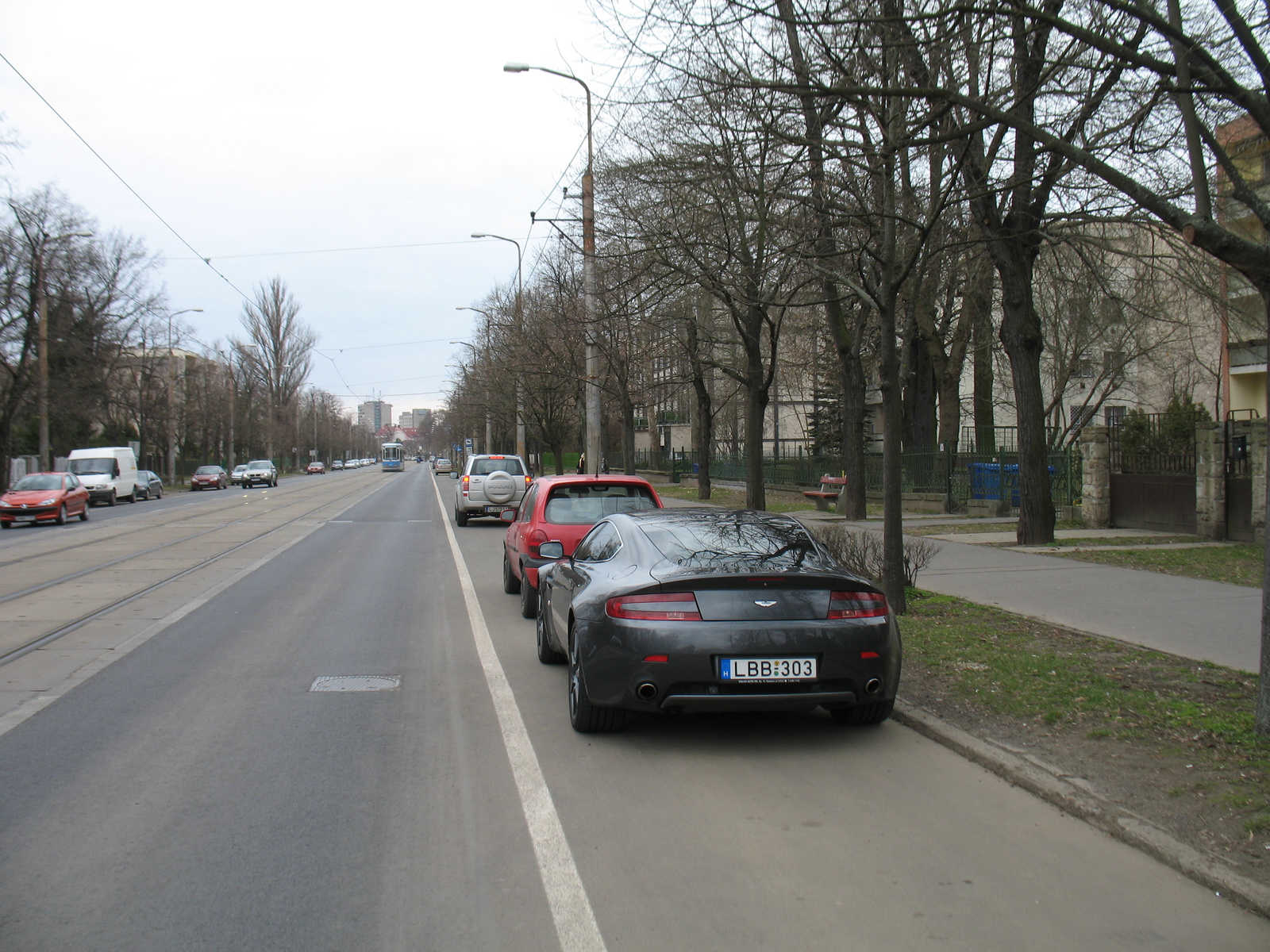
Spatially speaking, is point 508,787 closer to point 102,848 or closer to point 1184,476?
point 102,848

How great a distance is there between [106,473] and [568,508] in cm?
3485

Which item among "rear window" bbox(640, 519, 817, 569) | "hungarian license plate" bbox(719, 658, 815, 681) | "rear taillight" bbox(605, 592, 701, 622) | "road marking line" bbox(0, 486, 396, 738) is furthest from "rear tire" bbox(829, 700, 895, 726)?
"road marking line" bbox(0, 486, 396, 738)

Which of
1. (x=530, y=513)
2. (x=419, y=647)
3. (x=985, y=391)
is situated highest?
(x=985, y=391)

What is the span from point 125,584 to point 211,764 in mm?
8931

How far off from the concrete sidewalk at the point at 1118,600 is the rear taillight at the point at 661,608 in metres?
4.38

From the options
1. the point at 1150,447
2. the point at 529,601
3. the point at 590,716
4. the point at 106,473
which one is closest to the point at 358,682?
the point at 590,716

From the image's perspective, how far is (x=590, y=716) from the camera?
5.95m

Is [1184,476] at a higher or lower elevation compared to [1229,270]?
lower

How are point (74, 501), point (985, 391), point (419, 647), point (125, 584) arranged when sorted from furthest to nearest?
point (985, 391) < point (74, 501) < point (125, 584) < point (419, 647)

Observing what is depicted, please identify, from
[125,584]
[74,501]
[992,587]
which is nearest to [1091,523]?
[992,587]

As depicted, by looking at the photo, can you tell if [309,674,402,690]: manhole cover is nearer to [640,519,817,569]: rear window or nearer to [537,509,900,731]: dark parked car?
[537,509,900,731]: dark parked car

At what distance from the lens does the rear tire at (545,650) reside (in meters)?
8.12

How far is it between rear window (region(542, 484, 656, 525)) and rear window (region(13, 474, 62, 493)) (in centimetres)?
2306

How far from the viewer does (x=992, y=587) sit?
38.3 feet
